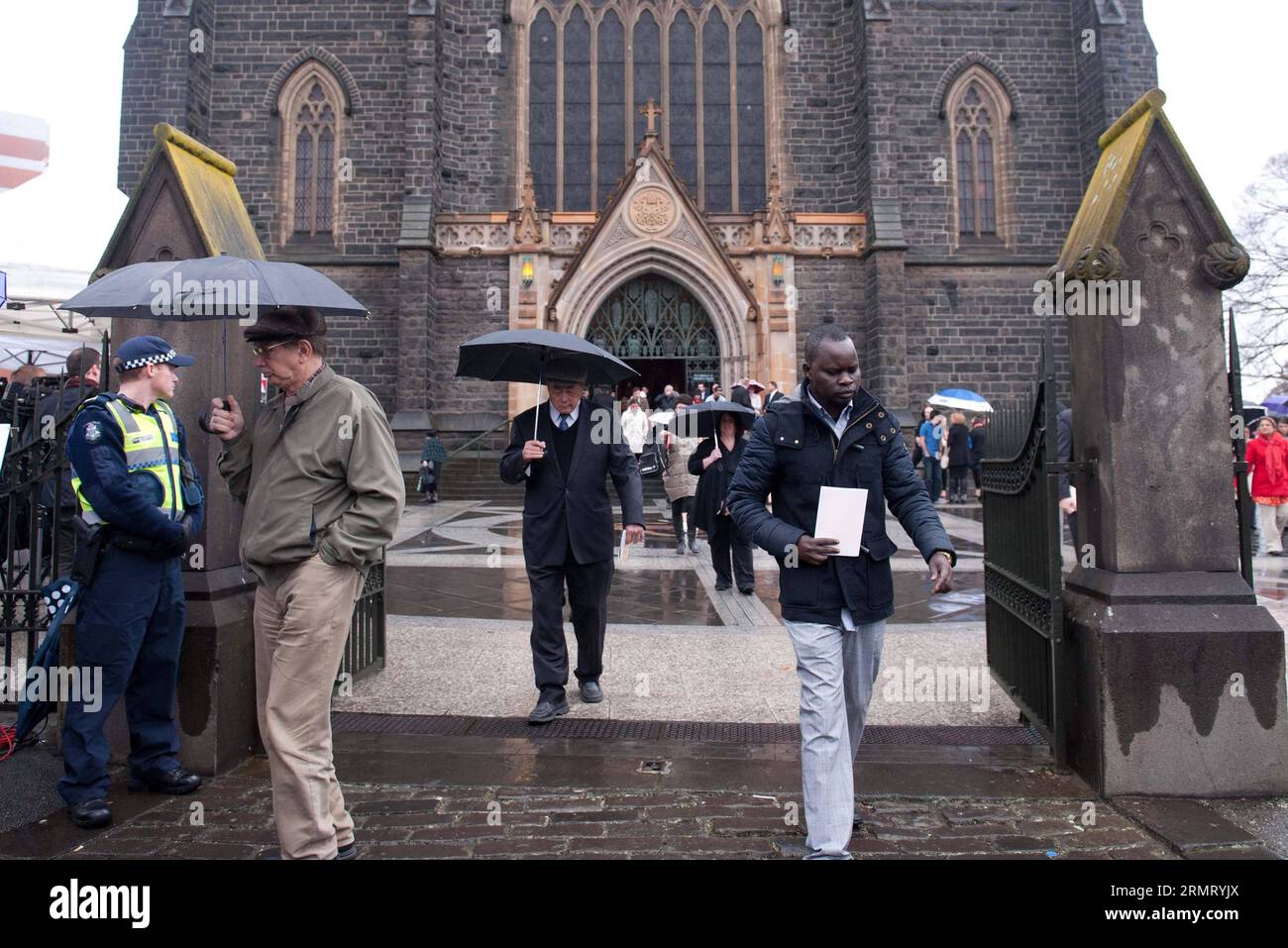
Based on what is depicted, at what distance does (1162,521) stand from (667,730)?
246cm

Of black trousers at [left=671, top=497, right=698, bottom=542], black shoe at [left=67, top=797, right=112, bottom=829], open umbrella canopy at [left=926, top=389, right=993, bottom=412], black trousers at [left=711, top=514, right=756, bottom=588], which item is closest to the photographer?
black shoe at [left=67, top=797, right=112, bottom=829]

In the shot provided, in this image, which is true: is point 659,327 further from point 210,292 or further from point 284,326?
point 284,326

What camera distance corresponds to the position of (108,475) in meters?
3.54

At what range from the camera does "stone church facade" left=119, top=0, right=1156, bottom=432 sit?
20.5 metres

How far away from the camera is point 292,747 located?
290cm

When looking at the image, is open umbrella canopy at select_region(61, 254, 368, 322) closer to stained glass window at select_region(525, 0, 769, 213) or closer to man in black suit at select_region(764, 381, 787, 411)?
man in black suit at select_region(764, 381, 787, 411)

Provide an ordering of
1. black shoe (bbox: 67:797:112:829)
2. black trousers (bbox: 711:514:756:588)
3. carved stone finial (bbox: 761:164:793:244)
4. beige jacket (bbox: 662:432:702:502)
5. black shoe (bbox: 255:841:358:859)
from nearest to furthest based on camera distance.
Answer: black shoe (bbox: 255:841:358:859) → black shoe (bbox: 67:797:112:829) → black trousers (bbox: 711:514:756:588) → beige jacket (bbox: 662:432:702:502) → carved stone finial (bbox: 761:164:793:244)

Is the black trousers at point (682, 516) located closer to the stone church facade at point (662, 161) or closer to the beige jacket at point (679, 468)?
the beige jacket at point (679, 468)

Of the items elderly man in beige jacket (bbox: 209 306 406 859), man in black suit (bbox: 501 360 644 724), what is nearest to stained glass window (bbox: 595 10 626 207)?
man in black suit (bbox: 501 360 644 724)

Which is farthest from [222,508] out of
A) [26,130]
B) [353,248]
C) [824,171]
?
[824,171]

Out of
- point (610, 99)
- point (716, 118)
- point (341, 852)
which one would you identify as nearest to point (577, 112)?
point (610, 99)

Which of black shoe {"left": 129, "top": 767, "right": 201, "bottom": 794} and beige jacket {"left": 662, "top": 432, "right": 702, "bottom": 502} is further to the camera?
beige jacket {"left": 662, "top": 432, "right": 702, "bottom": 502}

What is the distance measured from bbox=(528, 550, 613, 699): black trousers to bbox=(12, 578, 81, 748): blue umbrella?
2.09 m

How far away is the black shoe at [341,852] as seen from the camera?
3.03 meters
